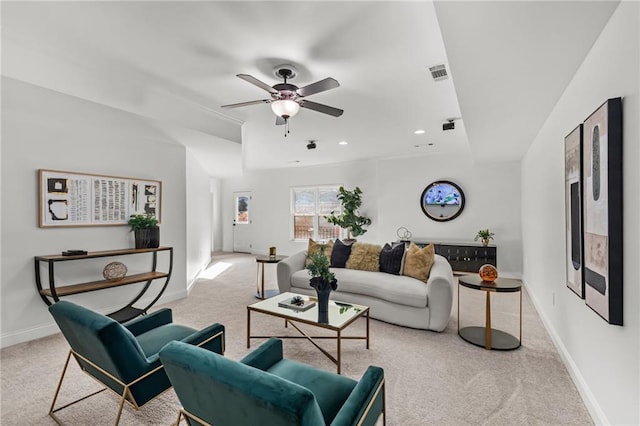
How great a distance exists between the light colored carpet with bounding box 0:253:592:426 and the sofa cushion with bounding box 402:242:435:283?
0.66 meters

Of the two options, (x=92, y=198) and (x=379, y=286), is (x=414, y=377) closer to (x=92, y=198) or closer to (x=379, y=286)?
(x=379, y=286)

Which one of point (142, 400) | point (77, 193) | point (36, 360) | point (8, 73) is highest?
point (8, 73)

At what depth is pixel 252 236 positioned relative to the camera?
927cm

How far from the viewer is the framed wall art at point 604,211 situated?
1547mm

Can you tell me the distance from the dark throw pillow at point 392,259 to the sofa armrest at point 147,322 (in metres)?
2.66

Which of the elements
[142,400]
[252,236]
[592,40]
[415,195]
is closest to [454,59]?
[592,40]

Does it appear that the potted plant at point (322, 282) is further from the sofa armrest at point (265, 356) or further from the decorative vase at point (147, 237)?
the decorative vase at point (147, 237)

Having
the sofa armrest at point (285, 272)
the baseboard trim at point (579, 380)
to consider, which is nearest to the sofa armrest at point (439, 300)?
the baseboard trim at point (579, 380)

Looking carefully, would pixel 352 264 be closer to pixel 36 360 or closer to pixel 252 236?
pixel 36 360

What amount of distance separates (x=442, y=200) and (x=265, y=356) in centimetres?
582

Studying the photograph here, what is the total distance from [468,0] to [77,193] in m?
4.12

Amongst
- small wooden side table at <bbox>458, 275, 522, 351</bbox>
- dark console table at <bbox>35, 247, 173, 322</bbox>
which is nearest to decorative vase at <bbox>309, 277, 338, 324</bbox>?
small wooden side table at <bbox>458, 275, 522, 351</bbox>

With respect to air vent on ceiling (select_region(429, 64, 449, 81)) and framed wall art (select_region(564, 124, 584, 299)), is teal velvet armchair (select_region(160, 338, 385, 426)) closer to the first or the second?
framed wall art (select_region(564, 124, 584, 299))

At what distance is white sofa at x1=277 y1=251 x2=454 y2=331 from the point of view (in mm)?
3174
